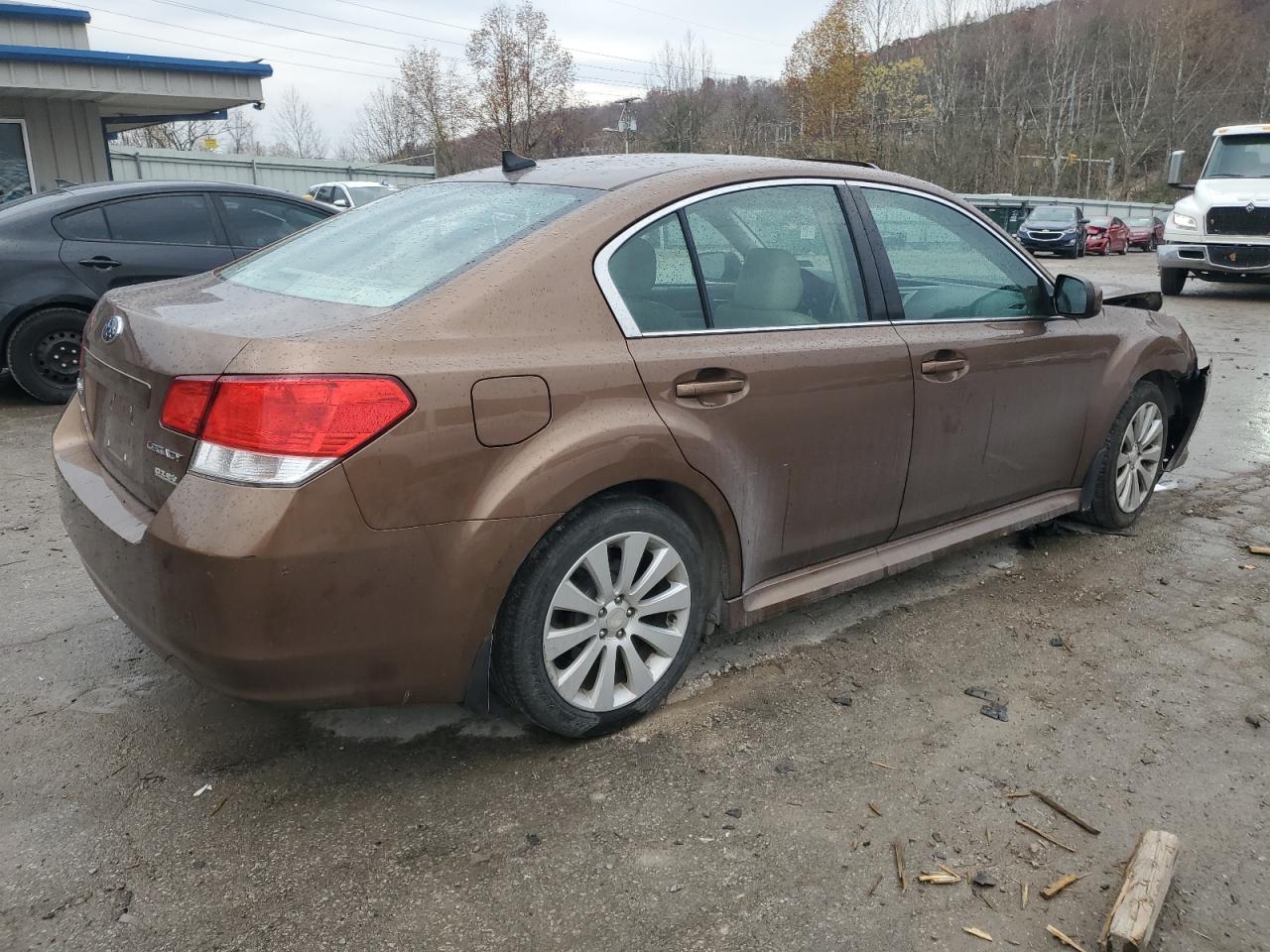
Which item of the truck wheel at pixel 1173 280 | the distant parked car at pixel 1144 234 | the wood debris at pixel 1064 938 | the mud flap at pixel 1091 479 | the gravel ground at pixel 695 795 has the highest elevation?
the mud flap at pixel 1091 479

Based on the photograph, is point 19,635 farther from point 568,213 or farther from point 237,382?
point 568,213

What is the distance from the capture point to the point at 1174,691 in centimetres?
329

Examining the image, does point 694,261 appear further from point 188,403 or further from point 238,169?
point 238,169

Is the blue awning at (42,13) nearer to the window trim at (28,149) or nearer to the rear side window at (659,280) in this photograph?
the window trim at (28,149)

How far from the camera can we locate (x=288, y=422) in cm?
223

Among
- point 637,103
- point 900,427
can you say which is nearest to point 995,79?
point 637,103

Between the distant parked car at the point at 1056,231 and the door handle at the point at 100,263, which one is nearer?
the door handle at the point at 100,263

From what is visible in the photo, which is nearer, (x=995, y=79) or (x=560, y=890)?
(x=560, y=890)

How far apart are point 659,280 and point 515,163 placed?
0.93 meters

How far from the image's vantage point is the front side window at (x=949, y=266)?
356 centimetres

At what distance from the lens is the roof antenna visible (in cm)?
345

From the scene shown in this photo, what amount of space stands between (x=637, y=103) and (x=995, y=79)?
80.8ft

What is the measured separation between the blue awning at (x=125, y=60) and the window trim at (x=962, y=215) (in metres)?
→ 14.2

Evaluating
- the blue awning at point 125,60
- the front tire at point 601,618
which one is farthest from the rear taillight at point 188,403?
the blue awning at point 125,60
